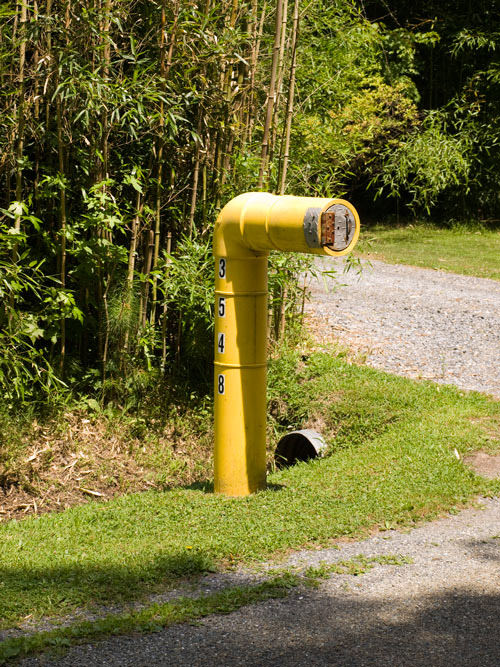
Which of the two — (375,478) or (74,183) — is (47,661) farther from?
(74,183)

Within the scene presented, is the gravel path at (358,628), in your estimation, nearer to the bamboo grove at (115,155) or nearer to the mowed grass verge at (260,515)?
the mowed grass verge at (260,515)

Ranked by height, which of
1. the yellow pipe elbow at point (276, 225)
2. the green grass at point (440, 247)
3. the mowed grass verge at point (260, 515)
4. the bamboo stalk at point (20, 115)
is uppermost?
the bamboo stalk at point (20, 115)

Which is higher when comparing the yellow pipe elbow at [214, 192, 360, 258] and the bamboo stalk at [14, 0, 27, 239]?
the bamboo stalk at [14, 0, 27, 239]

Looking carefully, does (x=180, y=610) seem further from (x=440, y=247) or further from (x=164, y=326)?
(x=440, y=247)

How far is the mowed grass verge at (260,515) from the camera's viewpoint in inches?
127

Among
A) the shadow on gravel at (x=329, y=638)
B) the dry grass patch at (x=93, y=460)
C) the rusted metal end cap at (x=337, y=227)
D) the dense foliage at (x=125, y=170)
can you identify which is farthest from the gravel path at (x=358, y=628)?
the dense foliage at (x=125, y=170)

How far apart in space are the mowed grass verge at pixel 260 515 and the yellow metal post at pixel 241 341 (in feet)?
0.62

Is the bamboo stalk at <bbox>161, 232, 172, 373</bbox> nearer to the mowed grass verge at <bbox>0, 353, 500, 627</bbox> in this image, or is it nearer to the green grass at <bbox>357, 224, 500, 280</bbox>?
the mowed grass verge at <bbox>0, 353, 500, 627</bbox>

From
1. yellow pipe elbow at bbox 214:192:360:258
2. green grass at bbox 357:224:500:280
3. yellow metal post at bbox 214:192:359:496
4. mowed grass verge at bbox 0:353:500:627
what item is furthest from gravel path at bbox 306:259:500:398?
yellow pipe elbow at bbox 214:192:360:258

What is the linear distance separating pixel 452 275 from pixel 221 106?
6.53 m

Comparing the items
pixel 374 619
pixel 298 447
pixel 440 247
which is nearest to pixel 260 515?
pixel 374 619

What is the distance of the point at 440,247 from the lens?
14023 millimetres

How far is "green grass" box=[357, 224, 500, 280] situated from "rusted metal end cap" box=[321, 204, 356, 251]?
6.69 meters

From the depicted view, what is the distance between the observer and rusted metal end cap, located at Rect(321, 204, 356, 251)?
3.71 m
